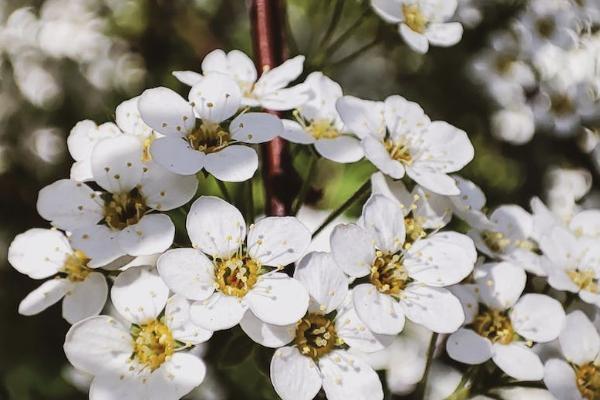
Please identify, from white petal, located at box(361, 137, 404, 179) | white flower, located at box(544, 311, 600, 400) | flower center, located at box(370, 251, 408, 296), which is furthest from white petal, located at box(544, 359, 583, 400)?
white petal, located at box(361, 137, 404, 179)

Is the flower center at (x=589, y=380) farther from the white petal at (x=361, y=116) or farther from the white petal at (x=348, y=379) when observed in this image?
the white petal at (x=361, y=116)

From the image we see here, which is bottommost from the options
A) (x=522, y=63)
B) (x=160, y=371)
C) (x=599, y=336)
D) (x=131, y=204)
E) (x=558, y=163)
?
(x=558, y=163)

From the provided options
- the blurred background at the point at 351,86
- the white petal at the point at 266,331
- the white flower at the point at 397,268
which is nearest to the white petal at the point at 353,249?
the white flower at the point at 397,268

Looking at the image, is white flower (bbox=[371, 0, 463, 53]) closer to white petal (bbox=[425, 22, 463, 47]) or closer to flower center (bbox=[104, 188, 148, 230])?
white petal (bbox=[425, 22, 463, 47])

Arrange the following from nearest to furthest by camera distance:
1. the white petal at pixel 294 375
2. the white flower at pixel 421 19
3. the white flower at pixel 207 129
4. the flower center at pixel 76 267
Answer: the white petal at pixel 294 375 < the white flower at pixel 207 129 < the flower center at pixel 76 267 < the white flower at pixel 421 19

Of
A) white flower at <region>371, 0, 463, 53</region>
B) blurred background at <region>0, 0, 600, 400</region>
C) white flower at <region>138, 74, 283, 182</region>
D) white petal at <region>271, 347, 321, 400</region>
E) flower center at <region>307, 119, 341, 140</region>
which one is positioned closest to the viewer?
white petal at <region>271, 347, 321, 400</region>

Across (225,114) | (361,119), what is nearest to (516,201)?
(361,119)

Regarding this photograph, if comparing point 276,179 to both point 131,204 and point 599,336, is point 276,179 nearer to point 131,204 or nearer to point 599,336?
point 131,204
